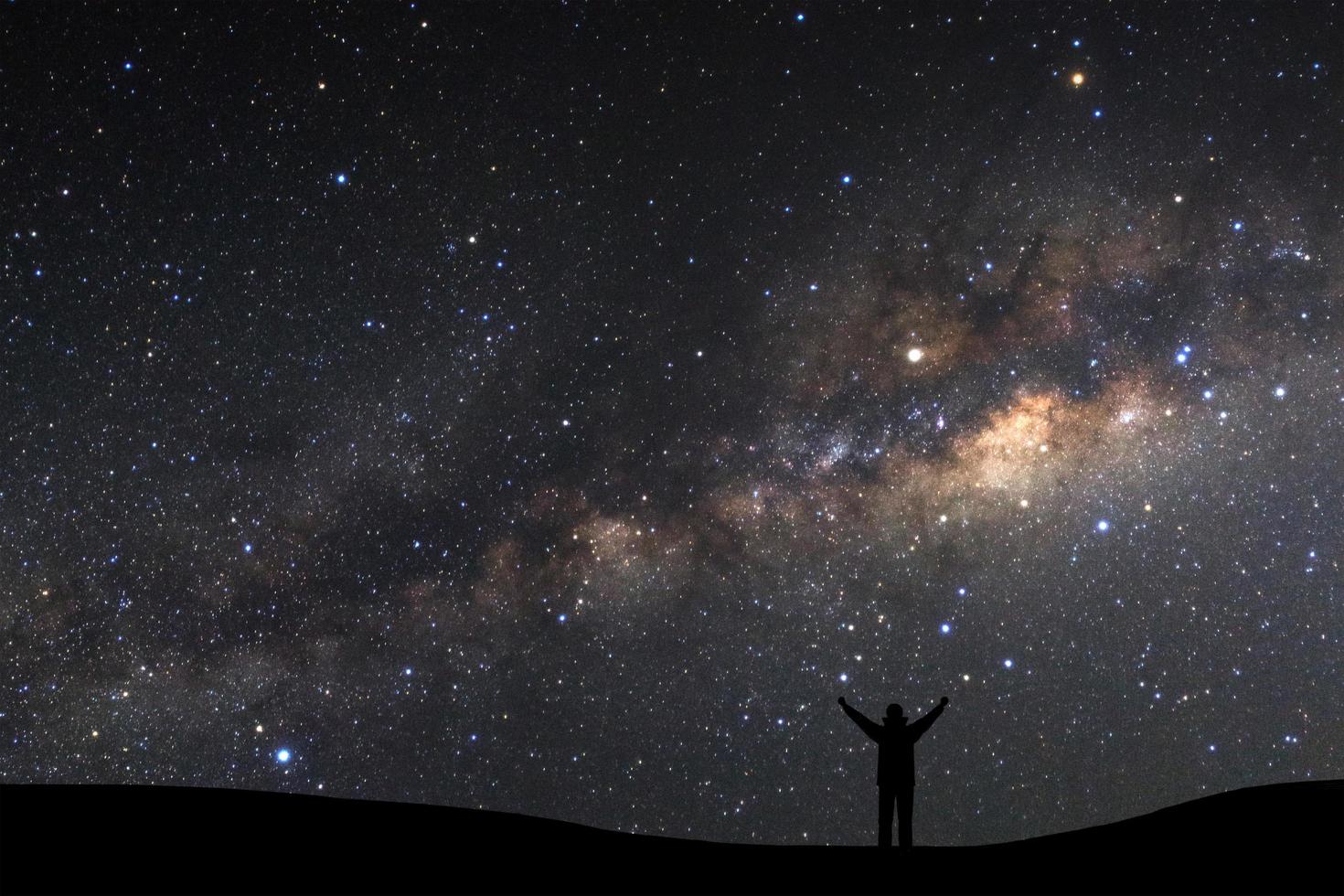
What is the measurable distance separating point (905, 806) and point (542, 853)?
128 inches

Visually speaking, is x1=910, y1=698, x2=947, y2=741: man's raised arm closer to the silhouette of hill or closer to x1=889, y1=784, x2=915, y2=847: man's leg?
x1=889, y1=784, x2=915, y2=847: man's leg

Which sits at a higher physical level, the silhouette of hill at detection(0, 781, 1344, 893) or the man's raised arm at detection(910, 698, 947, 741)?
the man's raised arm at detection(910, 698, 947, 741)

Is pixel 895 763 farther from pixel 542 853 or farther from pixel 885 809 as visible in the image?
pixel 542 853

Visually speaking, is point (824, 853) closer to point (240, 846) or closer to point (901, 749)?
point (901, 749)

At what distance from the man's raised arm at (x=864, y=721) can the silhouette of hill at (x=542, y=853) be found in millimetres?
1007

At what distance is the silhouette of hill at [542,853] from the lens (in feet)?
19.6

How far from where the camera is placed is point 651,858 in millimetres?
7426

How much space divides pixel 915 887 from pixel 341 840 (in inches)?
178

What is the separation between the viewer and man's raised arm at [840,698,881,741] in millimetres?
7918

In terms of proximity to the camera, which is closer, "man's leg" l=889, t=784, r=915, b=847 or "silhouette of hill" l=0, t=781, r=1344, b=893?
"silhouette of hill" l=0, t=781, r=1344, b=893

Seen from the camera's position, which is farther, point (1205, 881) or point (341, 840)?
point (341, 840)

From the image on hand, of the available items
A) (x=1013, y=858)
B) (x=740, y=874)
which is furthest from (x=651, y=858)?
(x=1013, y=858)

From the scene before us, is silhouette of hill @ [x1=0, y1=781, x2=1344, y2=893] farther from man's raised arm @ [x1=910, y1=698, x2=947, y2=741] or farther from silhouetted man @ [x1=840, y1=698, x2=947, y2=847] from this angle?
man's raised arm @ [x1=910, y1=698, x2=947, y2=741]

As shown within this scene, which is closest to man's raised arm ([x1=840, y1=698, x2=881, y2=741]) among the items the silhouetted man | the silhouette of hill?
the silhouetted man
